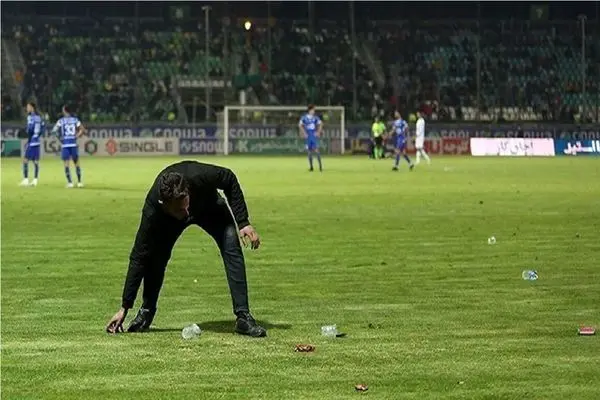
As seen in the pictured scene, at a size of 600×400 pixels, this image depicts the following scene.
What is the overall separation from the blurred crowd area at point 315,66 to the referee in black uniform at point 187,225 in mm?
56558

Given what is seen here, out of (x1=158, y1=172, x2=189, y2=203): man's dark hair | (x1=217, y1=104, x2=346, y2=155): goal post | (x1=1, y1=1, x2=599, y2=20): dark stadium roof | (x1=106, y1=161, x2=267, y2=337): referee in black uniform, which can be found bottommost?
(x1=217, y1=104, x2=346, y2=155): goal post

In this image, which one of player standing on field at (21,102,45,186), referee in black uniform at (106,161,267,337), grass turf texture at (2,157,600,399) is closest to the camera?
grass turf texture at (2,157,600,399)

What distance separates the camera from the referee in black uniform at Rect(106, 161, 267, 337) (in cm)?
1135

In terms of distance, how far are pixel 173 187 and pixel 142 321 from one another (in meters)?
1.67

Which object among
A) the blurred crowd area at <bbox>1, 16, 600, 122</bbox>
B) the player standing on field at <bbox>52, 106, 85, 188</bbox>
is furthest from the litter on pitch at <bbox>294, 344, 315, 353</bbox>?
the blurred crowd area at <bbox>1, 16, 600, 122</bbox>

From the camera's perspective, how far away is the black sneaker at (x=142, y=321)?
39.4ft

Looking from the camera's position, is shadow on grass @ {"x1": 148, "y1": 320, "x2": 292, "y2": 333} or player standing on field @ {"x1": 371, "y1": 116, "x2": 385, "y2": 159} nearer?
shadow on grass @ {"x1": 148, "y1": 320, "x2": 292, "y2": 333}

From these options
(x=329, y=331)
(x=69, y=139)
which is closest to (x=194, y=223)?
(x=329, y=331)

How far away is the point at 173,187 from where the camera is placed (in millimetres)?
10906

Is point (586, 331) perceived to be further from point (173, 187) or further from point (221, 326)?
point (173, 187)

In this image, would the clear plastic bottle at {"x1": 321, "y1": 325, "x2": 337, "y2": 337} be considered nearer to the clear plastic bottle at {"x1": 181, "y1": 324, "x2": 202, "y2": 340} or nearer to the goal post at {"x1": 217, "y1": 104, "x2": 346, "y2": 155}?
the clear plastic bottle at {"x1": 181, "y1": 324, "x2": 202, "y2": 340}

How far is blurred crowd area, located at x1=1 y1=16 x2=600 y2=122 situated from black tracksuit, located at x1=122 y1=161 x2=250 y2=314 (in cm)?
5658

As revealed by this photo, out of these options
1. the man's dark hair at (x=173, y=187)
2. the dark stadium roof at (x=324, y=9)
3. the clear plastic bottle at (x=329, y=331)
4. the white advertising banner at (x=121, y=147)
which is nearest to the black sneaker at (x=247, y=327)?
the clear plastic bottle at (x=329, y=331)

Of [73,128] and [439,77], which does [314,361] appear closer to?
[73,128]
